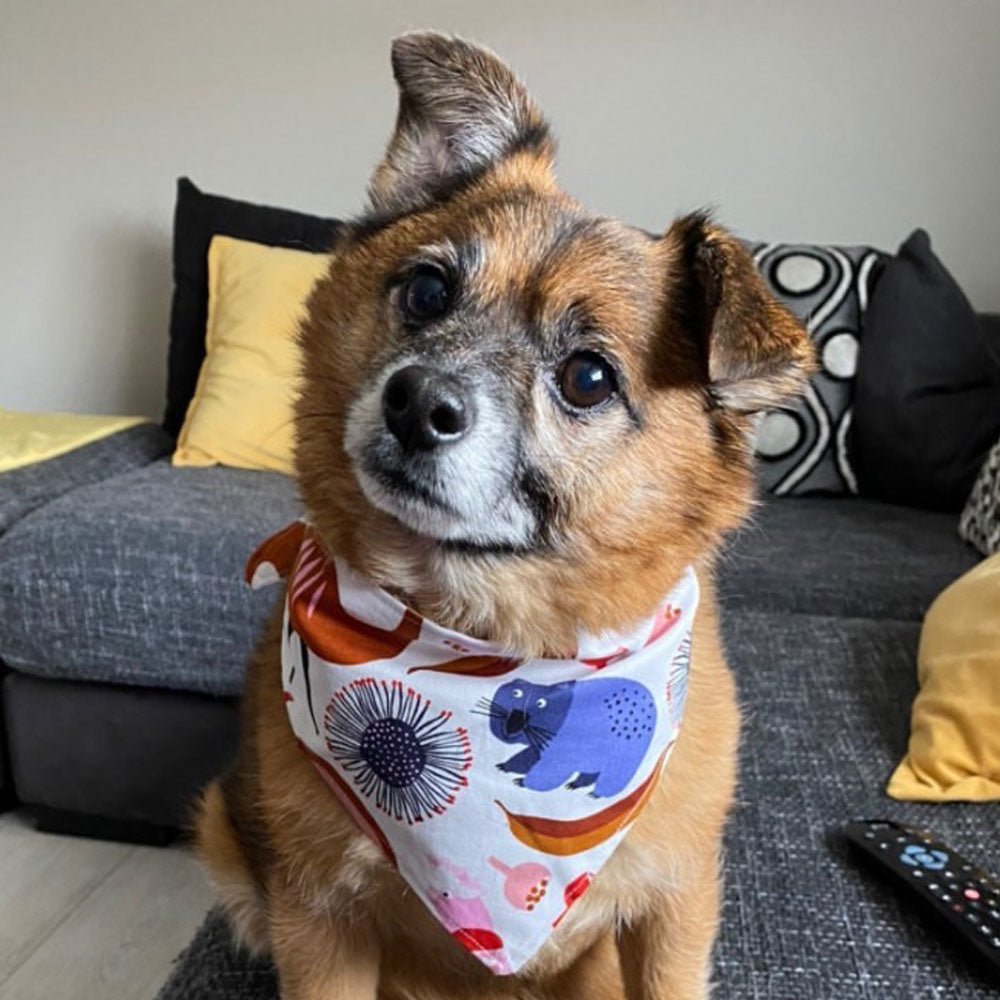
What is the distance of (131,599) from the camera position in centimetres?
181

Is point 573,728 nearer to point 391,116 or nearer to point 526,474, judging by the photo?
point 526,474

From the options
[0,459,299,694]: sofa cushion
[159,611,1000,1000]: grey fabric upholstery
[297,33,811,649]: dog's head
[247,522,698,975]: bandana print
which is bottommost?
[0,459,299,694]: sofa cushion

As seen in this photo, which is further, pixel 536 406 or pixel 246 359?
pixel 246 359

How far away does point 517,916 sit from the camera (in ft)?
3.16

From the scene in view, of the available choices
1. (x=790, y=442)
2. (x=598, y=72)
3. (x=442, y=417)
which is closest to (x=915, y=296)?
(x=790, y=442)

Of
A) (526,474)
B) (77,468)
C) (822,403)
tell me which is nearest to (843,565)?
(822,403)

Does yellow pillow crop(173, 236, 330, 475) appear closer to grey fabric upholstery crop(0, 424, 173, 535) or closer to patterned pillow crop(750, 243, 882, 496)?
grey fabric upholstery crop(0, 424, 173, 535)

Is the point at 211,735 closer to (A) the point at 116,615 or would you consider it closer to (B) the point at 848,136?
(A) the point at 116,615

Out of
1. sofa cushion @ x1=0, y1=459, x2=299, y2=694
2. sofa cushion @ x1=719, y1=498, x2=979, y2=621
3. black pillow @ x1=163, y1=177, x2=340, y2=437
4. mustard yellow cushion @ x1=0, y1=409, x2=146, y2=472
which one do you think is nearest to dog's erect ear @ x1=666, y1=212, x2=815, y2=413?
sofa cushion @ x1=719, y1=498, x2=979, y2=621

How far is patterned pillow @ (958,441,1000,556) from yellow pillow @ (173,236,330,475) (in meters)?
1.40

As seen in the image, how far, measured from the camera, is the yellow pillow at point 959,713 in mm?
1229

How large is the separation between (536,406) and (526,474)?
0.06m

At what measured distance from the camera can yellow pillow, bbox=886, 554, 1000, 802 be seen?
1229 millimetres

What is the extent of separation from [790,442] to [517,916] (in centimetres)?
166
